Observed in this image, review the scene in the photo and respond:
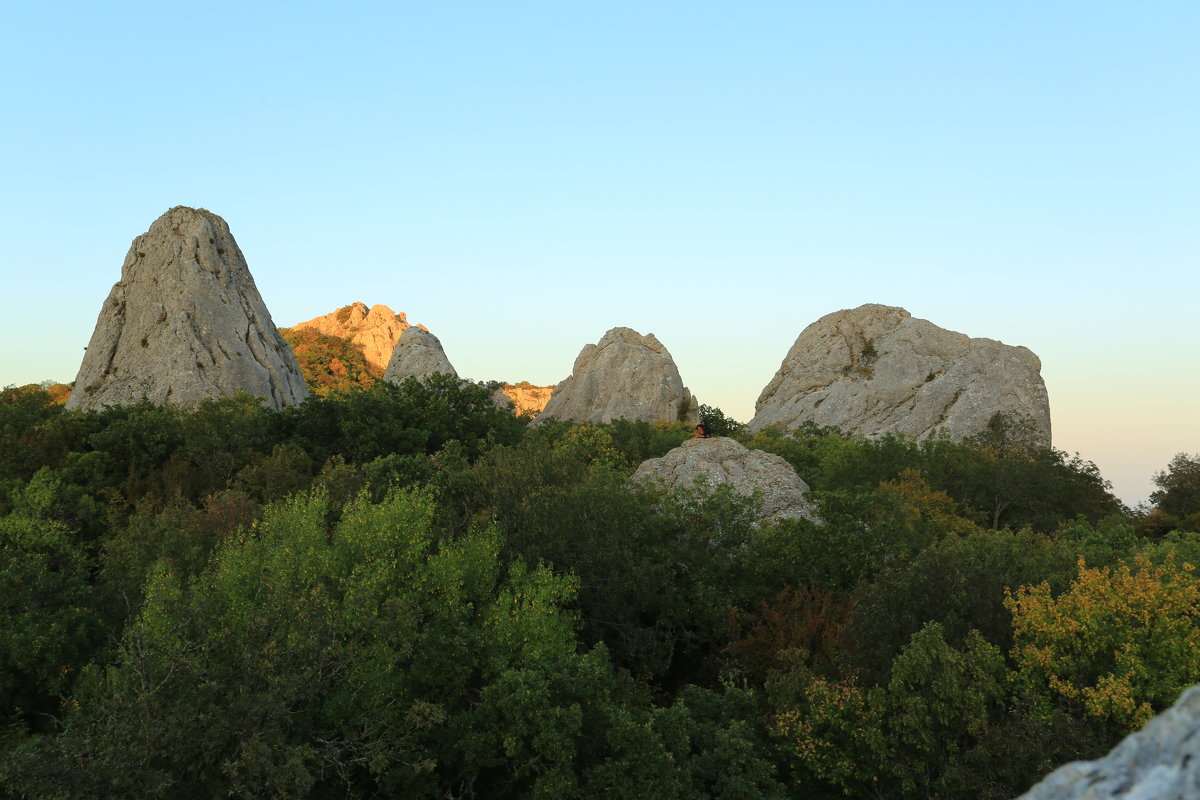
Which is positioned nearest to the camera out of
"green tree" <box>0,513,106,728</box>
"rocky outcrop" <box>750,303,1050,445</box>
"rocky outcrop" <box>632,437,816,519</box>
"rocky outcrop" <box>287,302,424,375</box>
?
"green tree" <box>0,513,106,728</box>

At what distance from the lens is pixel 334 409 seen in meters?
44.2

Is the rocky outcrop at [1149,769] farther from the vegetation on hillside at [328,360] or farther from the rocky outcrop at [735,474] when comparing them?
the vegetation on hillside at [328,360]

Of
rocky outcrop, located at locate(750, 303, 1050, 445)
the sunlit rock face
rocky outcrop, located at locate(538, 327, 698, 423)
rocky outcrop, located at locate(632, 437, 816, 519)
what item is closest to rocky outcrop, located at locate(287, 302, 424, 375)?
the sunlit rock face

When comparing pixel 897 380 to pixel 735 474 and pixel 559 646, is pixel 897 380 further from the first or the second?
pixel 559 646

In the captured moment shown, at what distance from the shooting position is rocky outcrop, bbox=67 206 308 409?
169 feet

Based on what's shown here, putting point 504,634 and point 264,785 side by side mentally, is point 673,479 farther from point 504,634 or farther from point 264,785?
point 264,785

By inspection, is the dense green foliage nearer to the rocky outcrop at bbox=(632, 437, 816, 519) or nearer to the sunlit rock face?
the rocky outcrop at bbox=(632, 437, 816, 519)

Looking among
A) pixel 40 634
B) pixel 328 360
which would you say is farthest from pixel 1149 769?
pixel 328 360

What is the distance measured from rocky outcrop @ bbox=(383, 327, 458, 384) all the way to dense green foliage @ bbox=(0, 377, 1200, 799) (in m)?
46.6

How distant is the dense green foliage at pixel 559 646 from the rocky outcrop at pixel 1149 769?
13590 mm

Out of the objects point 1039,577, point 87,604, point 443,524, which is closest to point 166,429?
point 87,604

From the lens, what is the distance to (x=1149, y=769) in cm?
258

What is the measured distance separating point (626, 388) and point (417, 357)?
65.8 ft

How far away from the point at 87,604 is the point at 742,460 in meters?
22.9
